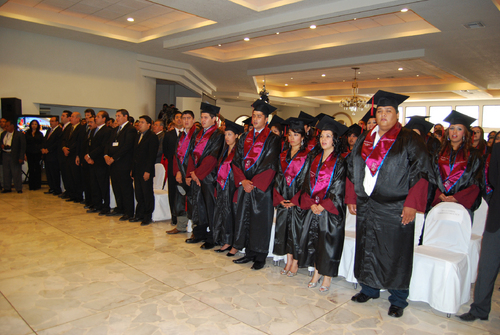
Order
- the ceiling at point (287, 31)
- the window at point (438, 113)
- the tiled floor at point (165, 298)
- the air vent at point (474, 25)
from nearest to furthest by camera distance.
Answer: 1. the tiled floor at point (165, 298)
2. the ceiling at point (287, 31)
3. the air vent at point (474, 25)
4. the window at point (438, 113)

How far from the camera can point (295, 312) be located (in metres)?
2.95

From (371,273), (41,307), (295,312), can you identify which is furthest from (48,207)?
(371,273)

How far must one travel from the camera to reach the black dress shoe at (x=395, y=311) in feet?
9.76

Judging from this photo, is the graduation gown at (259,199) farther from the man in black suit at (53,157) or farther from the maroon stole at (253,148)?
the man in black suit at (53,157)

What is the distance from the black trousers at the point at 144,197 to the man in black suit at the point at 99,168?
85 cm

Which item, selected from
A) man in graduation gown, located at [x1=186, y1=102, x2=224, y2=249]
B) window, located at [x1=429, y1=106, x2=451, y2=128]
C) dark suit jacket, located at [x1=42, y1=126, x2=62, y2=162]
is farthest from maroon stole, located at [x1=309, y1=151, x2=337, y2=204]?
window, located at [x1=429, y1=106, x2=451, y2=128]

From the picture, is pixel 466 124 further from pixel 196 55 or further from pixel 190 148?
pixel 196 55

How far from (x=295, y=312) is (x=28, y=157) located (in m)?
8.41

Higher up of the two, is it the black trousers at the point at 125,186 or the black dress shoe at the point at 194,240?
the black trousers at the point at 125,186

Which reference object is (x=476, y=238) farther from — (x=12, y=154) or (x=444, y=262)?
(x=12, y=154)

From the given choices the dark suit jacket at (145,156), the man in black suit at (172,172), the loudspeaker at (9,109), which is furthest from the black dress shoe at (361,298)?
the loudspeaker at (9,109)

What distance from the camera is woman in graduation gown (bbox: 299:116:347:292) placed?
3.36 meters

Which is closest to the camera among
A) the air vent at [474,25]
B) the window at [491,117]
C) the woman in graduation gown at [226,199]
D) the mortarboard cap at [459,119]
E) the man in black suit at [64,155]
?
the mortarboard cap at [459,119]

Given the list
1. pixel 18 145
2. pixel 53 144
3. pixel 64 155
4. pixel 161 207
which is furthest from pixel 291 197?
pixel 18 145
